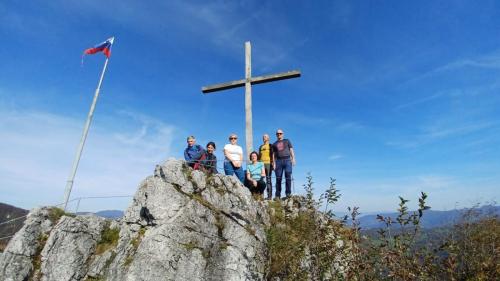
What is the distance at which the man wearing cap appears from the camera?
1374 cm

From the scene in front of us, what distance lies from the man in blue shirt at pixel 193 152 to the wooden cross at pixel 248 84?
221cm

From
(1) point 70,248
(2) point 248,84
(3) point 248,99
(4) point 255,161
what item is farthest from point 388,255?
(2) point 248,84

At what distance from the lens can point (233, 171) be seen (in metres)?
13.3

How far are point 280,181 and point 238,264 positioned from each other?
5284 millimetres

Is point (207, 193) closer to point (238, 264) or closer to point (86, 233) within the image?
point (238, 264)

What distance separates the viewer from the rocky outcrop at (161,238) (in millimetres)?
9094

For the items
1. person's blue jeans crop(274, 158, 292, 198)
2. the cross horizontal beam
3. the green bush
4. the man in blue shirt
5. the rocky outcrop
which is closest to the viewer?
the green bush

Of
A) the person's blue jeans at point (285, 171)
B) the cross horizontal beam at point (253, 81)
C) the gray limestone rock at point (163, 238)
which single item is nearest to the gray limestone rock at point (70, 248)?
the gray limestone rock at point (163, 238)

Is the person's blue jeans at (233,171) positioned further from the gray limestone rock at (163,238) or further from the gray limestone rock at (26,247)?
the gray limestone rock at (26,247)

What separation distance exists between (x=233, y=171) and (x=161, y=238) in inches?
185

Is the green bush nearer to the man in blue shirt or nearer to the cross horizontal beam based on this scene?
the man in blue shirt

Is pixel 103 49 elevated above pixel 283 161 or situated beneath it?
elevated above

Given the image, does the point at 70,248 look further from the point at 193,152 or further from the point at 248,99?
the point at 248,99

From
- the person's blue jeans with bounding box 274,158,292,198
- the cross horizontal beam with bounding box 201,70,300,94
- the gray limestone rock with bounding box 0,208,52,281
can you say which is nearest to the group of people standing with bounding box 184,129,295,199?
the person's blue jeans with bounding box 274,158,292,198
